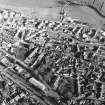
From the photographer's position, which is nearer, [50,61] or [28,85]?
[28,85]

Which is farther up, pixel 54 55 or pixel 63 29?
pixel 63 29

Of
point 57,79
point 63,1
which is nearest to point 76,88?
point 57,79

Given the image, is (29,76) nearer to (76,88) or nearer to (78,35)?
(76,88)

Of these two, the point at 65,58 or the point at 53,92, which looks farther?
the point at 65,58

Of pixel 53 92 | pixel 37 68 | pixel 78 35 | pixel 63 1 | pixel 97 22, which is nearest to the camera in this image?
pixel 53 92

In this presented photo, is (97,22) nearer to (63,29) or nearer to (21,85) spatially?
(63,29)

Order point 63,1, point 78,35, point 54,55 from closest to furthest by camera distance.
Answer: point 54,55, point 78,35, point 63,1

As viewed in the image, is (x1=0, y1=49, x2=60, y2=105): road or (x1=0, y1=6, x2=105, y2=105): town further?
(x1=0, y1=6, x2=105, y2=105): town

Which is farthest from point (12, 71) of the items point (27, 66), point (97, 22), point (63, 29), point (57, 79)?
point (97, 22)

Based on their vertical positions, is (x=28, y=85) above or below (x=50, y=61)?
below

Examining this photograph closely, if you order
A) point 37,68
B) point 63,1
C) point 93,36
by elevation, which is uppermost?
point 63,1

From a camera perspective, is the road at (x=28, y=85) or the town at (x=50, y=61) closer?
the road at (x=28, y=85)
